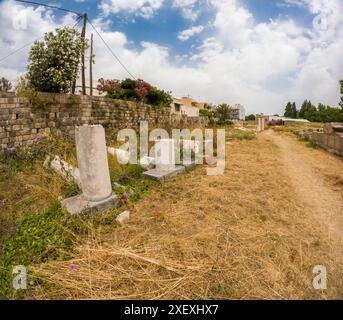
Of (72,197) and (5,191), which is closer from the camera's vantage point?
(72,197)

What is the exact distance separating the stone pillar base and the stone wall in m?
4.00

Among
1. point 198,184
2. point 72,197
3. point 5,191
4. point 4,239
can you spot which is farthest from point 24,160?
point 198,184

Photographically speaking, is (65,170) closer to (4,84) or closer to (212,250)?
(212,250)

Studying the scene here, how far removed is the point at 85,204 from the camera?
309cm

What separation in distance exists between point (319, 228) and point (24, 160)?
6.84 metres

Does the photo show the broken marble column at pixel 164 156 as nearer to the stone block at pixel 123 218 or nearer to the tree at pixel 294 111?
the stone block at pixel 123 218

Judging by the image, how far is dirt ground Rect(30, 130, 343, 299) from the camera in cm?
186

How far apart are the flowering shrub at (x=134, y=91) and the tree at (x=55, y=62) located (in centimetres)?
734

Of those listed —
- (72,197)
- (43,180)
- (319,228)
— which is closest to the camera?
(319,228)

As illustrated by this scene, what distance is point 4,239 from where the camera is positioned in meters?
2.57

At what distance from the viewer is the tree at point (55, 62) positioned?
7629mm

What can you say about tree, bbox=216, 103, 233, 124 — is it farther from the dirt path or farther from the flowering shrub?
the dirt path

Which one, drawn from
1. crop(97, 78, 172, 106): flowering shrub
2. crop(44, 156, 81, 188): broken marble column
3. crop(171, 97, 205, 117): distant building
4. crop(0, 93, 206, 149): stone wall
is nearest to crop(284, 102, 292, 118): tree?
crop(171, 97, 205, 117): distant building

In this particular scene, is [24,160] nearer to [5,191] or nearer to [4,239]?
[5,191]
